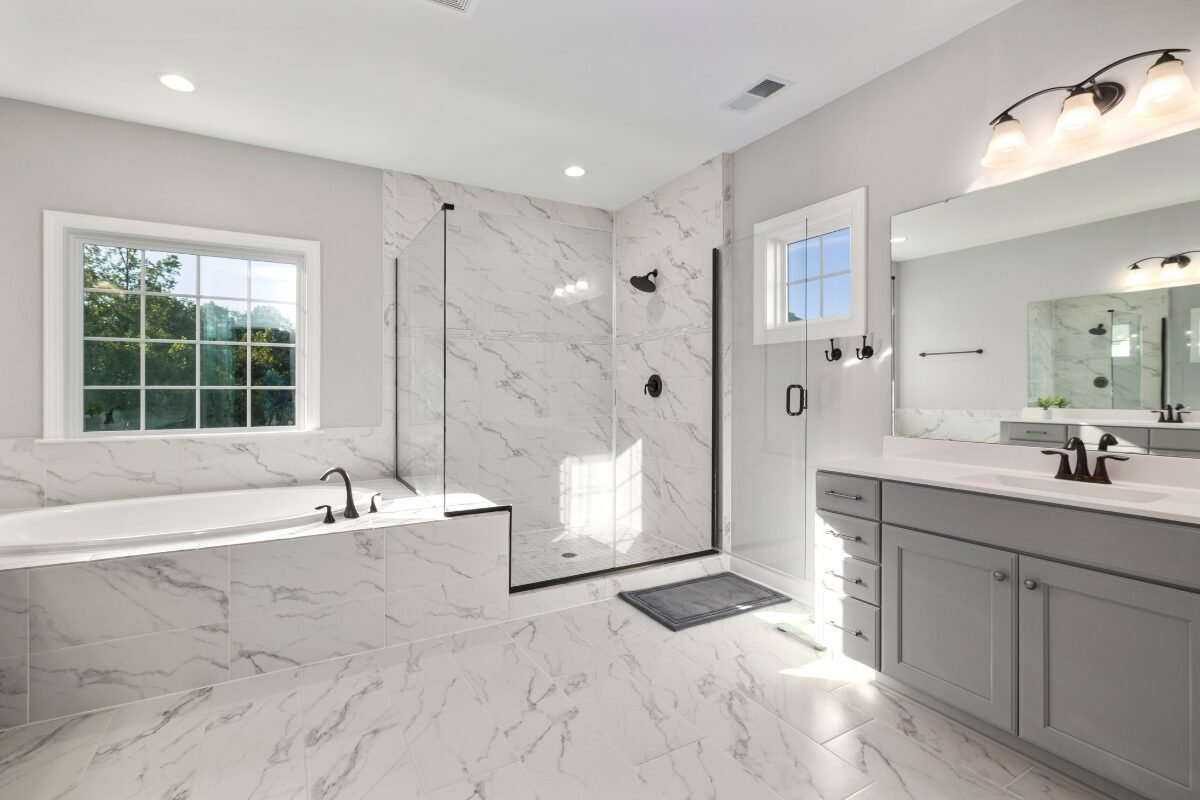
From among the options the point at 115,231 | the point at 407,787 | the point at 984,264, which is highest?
the point at 115,231

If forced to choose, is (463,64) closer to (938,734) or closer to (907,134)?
(907,134)

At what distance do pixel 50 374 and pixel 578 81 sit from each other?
303 centimetres

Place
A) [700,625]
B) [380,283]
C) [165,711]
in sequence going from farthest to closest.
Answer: [380,283]
[700,625]
[165,711]

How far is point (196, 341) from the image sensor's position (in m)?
3.35

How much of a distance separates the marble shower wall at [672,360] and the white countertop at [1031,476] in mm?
1292

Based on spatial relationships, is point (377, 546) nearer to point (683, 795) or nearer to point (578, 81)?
point (683, 795)

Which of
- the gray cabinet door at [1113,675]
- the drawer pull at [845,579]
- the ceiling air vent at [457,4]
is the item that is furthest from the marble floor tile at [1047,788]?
the ceiling air vent at [457,4]

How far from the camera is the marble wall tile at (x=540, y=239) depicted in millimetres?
3596

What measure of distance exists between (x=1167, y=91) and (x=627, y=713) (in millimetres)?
2646

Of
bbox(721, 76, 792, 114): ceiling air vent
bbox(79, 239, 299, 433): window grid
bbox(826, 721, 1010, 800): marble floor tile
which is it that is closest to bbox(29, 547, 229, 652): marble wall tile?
bbox(79, 239, 299, 433): window grid

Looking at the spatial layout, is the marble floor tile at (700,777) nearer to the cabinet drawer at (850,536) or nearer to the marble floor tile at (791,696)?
the marble floor tile at (791,696)

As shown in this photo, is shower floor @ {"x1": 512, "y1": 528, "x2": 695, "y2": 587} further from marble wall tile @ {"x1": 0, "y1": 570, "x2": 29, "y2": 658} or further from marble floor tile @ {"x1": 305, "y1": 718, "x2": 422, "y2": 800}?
marble wall tile @ {"x1": 0, "y1": 570, "x2": 29, "y2": 658}

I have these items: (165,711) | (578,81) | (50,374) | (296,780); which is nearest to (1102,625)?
(296,780)

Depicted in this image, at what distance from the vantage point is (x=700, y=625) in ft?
9.09
